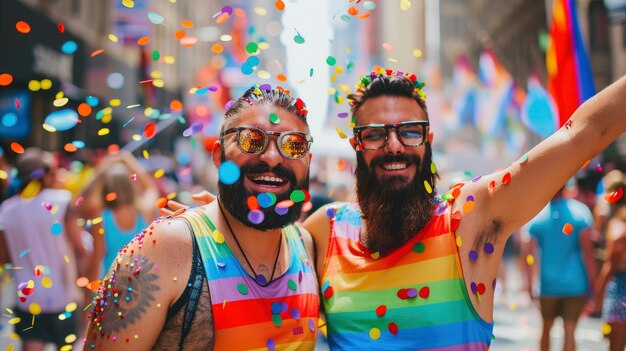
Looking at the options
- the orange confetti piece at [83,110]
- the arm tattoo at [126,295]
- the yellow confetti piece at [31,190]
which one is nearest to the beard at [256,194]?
the arm tattoo at [126,295]

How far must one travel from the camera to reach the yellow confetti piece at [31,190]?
16.4ft

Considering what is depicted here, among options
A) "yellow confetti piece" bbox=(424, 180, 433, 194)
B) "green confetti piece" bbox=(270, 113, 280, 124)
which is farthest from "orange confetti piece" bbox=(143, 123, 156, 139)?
"yellow confetti piece" bbox=(424, 180, 433, 194)

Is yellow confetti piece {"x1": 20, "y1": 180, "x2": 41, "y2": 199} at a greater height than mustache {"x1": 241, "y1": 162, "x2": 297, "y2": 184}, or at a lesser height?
lesser

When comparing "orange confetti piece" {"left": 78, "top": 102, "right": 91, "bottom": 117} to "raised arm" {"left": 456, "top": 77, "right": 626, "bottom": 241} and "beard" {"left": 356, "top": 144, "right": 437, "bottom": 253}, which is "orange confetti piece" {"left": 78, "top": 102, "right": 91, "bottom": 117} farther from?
"raised arm" {"left": 456, "top": 77, "right": 626, "bottom": 241}

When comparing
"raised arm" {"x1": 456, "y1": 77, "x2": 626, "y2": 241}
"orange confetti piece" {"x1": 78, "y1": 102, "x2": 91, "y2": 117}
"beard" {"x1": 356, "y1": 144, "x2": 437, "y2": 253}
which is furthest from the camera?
"orange confetti piece" {"x1": 78, "y1": 102, "x2": 91, "y2": 117}

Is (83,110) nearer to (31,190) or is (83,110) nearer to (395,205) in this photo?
(395,205)

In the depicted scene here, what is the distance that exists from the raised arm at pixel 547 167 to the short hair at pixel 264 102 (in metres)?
0.80

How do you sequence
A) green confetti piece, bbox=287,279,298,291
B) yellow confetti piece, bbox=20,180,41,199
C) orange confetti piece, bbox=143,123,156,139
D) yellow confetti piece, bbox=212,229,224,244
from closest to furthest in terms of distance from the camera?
1. yellow confetti piece, bbox=212,229,224,244
2. green confetti piece, bbox=287,279,298,291
3. orange confetti piece, bbox=143,123,156,139
4. yellow confetti piece, bbox=20,180,41,199

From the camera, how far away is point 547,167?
2.32 meters

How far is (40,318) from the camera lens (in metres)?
4.77

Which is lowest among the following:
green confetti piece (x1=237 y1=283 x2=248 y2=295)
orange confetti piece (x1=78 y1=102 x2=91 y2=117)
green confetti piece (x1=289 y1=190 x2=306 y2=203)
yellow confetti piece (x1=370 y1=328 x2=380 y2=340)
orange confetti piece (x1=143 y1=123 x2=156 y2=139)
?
yellow confetti piece (x1=370 y1=328 x2=380 y2=340)

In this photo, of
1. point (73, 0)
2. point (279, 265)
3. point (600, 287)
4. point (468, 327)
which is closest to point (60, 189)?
point (279, 265)

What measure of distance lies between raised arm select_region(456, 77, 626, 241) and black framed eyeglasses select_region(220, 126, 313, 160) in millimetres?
738

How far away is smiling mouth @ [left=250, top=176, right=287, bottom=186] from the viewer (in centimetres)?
241
